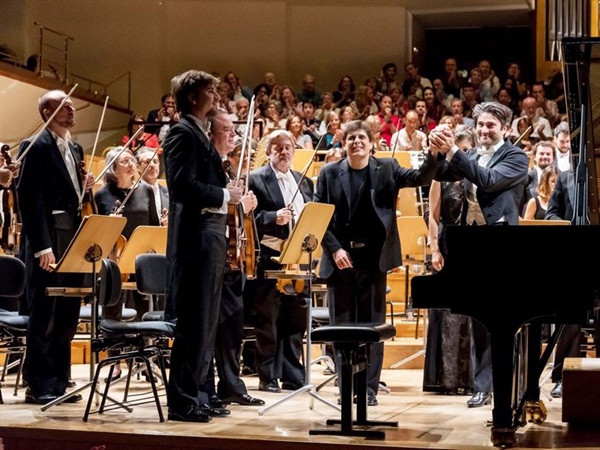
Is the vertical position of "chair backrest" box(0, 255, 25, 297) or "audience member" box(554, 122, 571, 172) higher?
"audience member" box(554, 122, 571, 172)

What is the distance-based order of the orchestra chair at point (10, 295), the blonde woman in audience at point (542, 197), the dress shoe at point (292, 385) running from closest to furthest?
the orchestra chair at point (10, 295), the dress shoe at point (292, 385), the blonde woman in audience at point (542, 197)

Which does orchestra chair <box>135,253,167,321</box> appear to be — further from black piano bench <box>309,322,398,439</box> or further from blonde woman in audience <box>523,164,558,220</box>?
blonde woman in audience <box>523,164,558,220</box>

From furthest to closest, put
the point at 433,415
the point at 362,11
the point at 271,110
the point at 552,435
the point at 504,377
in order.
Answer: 1. the point at 362,11
2. the point at 271,110
3. the point at 433,415
4. the point at 552,435
5. the point at 504,377

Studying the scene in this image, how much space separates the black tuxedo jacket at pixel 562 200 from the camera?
5.73 m

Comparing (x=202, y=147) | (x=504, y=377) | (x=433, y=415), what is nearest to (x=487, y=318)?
(x=504, y=377)

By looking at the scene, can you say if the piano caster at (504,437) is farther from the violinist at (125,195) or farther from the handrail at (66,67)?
the handrail at (66,67)

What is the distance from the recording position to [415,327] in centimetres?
738

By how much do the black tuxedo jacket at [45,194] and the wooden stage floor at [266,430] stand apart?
84cm

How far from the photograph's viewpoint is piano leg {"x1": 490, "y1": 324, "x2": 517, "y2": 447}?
3668 millimetres

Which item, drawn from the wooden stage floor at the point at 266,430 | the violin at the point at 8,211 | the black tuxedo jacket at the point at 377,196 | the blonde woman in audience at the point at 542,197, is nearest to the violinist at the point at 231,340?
the wooden stage floor at the point at 266,430

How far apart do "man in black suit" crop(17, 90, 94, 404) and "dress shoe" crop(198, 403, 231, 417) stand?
0.87m

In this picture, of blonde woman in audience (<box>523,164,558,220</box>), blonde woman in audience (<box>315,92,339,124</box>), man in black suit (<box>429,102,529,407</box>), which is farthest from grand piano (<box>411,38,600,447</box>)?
blonde woman in audience (<box>315,92,339,124</box>)

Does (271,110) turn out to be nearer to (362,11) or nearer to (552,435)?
(362,11)

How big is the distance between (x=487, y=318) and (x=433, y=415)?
1.18 m
